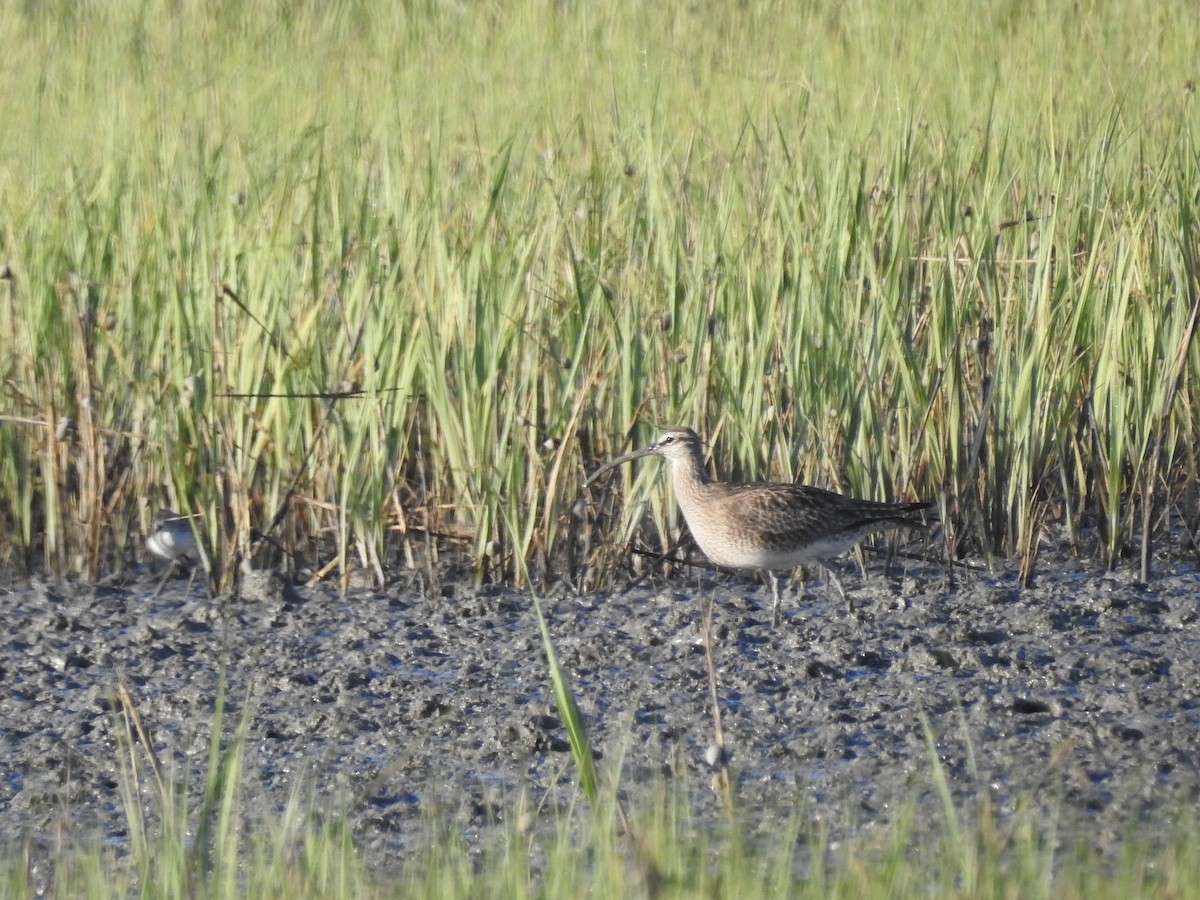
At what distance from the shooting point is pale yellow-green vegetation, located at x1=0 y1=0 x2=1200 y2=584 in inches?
201

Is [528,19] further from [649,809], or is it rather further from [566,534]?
[649,809]

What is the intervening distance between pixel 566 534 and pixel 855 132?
5.11 feet

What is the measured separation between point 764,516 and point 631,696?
692 millimetres

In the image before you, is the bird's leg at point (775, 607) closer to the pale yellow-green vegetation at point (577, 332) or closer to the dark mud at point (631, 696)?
the dark mud at point (631, 696)

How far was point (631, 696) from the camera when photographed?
441 centimetres

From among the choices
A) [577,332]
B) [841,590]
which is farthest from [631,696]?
[577,332]

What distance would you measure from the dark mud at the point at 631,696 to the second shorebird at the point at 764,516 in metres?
0.21

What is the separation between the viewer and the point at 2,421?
5.36m

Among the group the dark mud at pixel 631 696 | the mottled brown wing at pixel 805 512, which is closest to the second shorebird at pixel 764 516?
the mottled brown wing at pixel 805 512

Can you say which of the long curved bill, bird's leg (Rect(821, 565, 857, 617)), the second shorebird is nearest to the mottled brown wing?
the second shorebird

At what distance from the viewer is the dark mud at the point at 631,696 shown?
3689mm

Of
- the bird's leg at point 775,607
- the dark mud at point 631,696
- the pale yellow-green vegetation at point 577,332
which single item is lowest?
the dark mud at point 631,696

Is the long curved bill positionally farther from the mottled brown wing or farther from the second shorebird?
the mottled brown wing

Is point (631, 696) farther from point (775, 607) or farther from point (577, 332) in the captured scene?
point (577, 332)
